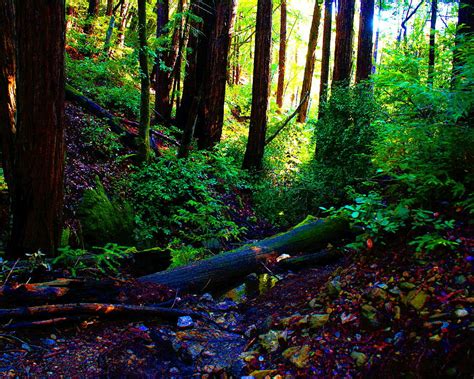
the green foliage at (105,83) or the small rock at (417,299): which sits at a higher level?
the green foliage at (105,83)

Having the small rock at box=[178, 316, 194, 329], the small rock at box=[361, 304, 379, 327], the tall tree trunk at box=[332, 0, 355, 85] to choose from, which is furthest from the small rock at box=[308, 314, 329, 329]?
the tall tree trunk at box=[332, 0, 355, 85]

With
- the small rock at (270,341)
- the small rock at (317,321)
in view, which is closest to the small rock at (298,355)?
the small rock at (270,341)

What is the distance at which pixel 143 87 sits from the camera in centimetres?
931

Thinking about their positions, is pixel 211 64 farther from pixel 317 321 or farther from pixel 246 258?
pixel 317 321

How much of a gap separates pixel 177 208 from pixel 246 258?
11.1ft

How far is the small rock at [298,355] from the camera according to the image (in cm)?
312

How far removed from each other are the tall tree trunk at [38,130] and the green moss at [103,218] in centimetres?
180

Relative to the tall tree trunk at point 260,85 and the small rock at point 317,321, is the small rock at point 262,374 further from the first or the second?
the tall tree trunk at point 260,85

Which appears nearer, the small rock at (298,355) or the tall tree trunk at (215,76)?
the small rock at (298,355)

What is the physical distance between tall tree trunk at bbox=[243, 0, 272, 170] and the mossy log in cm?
535


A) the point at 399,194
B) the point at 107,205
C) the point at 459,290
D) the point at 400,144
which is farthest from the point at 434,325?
the point at 107,205

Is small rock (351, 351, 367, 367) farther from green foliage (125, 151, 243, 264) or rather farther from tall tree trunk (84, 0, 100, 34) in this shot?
tall tree trunk (84, 0, 100, 34)

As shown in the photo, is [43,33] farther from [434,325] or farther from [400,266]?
[434,325]

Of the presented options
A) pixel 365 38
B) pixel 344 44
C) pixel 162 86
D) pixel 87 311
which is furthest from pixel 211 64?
pixel 87 311
